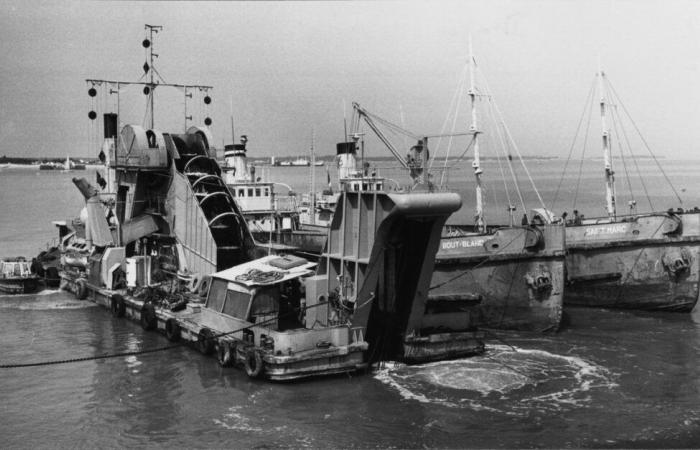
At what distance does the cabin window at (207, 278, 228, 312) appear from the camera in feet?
69.8

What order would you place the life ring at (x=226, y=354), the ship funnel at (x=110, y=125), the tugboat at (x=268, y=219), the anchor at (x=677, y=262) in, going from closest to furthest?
the life ring at (x=226, y=354), the anchor at (x=677, y=262), the ship funnel at (x=110, y=125), the tugboat at (x=268, y=219)

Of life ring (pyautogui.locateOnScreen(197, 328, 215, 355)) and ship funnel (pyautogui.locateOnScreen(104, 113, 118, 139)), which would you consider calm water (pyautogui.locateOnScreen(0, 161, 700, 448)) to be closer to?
life ring (pyautogui.locateOnScreen(197, 328, 215, 355))

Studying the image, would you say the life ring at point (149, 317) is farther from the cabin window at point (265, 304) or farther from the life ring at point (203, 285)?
the cabin window at point (265, 304)

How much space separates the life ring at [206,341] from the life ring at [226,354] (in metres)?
0.92

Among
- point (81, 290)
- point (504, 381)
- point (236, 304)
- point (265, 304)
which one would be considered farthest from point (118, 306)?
point (504, 381)

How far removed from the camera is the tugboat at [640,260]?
28453 mm

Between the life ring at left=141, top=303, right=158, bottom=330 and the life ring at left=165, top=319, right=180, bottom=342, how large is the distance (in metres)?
1.61

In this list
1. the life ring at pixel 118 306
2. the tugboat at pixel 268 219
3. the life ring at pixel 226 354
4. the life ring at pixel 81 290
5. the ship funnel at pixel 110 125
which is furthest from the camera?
the tugboat at pixel 268 219

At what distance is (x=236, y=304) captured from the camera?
20594 mm

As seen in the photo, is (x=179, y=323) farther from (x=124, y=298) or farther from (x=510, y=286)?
(x=510, y=286)

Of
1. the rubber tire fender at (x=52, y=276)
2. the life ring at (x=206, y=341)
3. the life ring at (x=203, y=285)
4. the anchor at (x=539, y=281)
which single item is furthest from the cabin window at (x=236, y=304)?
the rubber tire fender at (x=52, y=276)

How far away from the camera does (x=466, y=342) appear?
816 inches

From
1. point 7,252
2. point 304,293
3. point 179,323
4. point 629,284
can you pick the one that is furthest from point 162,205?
point 7,252

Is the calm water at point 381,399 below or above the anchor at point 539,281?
below
